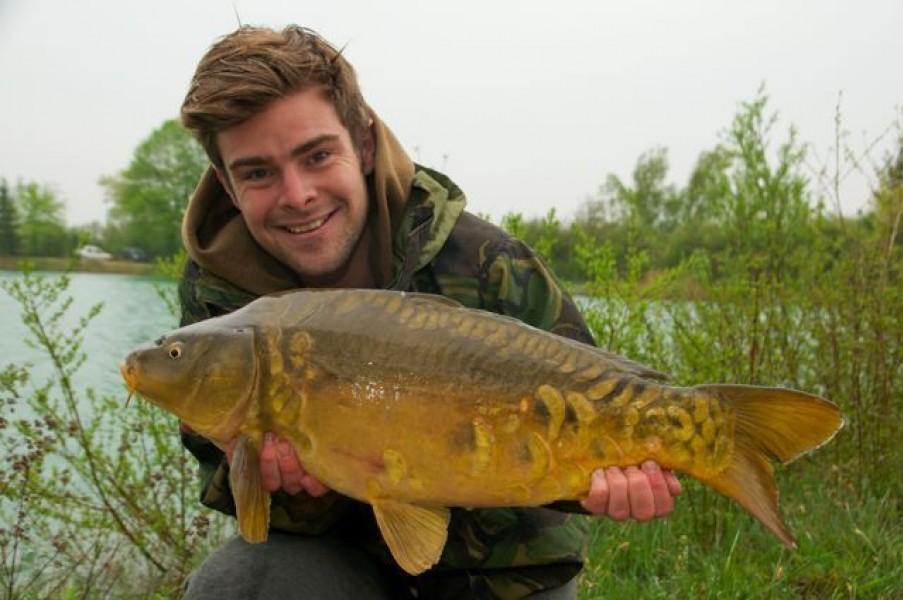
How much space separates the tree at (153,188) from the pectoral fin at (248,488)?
21163 mm

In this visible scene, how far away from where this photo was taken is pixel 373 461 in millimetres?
1531

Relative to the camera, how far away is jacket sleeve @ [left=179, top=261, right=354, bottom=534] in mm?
1927

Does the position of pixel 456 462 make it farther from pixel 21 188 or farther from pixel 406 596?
pixel 21 188

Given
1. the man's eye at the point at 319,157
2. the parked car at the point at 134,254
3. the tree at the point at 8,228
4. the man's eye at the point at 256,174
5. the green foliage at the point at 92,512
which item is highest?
the man's eye at the point at 319,157

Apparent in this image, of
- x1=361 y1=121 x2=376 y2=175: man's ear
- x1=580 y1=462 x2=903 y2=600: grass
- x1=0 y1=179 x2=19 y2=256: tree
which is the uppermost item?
x1=361 y1=121 x2=376 y2=175: man's ear

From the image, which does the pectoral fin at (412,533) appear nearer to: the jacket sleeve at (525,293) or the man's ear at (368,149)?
the jacket sleeve at (525,293)

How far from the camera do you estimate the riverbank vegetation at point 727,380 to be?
10.1 feet

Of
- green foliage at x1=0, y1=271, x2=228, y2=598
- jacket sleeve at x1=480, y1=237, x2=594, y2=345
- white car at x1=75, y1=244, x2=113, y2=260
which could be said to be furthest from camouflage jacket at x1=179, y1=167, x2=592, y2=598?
white car at x1=75, y1=244, x2=113, y2=260

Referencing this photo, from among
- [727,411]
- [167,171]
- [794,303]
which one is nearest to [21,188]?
[167,171]

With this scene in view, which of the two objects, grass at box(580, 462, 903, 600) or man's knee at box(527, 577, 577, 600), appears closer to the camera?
man's knee at box(527, 577, 577, 600)

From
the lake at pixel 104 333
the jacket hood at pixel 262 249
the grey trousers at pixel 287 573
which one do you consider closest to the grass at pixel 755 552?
the grey trousers at pixel 287 573

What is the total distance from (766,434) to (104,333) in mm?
8514

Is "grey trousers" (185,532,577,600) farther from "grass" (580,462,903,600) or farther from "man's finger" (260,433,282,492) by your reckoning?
"grass" (580,462,903,600)

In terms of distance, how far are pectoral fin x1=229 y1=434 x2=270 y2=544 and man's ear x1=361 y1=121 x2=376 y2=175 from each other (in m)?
0.91
